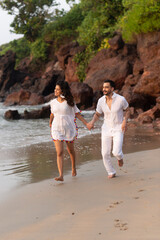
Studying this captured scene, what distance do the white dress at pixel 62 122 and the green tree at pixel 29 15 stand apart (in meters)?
41.5

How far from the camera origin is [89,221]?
3.47 m

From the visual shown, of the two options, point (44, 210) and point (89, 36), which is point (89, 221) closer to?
point (44, 210)

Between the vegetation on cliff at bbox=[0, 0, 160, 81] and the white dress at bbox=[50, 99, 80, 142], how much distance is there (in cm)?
1638

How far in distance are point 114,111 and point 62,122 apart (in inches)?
31.4

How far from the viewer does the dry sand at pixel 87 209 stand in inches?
125

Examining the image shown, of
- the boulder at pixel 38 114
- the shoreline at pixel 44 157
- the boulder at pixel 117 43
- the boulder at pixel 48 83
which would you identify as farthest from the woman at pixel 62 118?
the boulder at pixel 48 83

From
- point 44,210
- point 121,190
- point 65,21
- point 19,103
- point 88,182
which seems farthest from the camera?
point 65,21

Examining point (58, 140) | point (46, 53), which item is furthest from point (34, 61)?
point (58, 140)

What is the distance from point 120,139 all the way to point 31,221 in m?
2.07

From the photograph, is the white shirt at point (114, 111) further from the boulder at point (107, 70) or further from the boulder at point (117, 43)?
the boulder at point (117, 43)

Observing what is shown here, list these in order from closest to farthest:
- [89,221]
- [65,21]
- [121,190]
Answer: [89,221]
[121,190]
[65,21]

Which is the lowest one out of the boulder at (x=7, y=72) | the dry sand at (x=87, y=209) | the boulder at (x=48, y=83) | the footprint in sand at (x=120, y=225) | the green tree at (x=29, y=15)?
the dry sand at (x=87, y=209)

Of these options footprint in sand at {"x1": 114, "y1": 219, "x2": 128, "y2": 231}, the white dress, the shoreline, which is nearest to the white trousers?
the white dress

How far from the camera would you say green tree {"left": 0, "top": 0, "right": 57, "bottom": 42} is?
1764 inches
